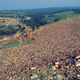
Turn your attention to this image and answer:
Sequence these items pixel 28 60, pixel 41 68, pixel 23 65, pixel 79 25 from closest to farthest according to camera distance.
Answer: pixel 41 68 → pixel 23 65 → pixel 28 60 → pixel 79 25

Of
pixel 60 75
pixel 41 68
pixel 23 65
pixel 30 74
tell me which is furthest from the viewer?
pixel 23 65

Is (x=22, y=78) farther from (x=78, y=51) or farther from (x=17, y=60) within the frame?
(x=78, y=51)

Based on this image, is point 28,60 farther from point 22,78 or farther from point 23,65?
point 22,78

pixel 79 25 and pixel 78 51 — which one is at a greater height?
pixel 79 25

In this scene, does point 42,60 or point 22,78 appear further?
point 42,60

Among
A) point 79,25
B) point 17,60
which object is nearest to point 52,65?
point 17,60

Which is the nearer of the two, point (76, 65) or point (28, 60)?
point (76, 65)

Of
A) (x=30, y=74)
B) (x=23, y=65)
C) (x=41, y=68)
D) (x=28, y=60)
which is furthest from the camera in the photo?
(x=28, y=60)

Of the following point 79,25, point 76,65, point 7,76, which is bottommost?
point 7,76

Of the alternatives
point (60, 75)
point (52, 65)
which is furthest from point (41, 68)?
point (60, 75)
